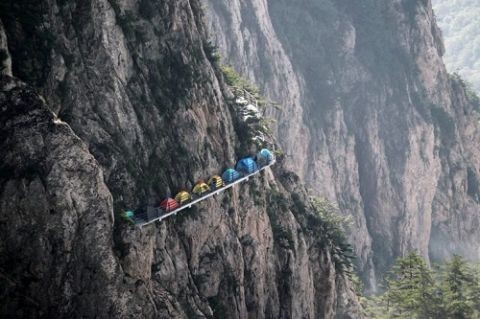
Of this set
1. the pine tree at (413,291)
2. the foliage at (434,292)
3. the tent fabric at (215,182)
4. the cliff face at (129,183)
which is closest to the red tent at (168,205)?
the cliff face at (129,183)

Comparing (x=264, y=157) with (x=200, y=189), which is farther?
(x=264, y=157)

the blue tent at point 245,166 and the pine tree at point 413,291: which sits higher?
the blue tent at point 245,166

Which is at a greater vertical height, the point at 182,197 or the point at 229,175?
the point at 182,197

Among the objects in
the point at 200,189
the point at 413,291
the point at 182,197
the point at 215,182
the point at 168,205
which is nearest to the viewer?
the point at 168,205

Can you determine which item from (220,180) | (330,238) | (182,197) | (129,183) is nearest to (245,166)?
(220,180)

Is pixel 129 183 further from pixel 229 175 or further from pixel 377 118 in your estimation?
pixel 377 118

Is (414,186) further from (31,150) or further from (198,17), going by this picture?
(31,150)

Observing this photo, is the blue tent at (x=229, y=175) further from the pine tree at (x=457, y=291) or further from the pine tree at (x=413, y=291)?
the pine tree at (x=457, y=291)
